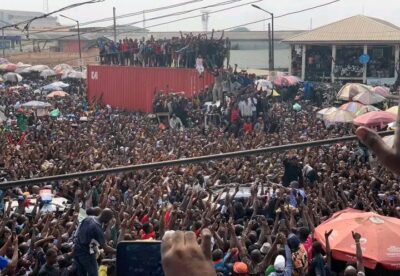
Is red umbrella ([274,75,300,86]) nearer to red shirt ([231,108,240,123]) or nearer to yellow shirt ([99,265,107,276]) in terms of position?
red shirt ([231,108,240,123])

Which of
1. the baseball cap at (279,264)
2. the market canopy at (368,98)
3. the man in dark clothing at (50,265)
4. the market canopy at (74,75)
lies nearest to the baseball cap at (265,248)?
the baseball cap at (279,264)

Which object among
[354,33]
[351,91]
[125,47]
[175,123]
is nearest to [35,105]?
[175,123]

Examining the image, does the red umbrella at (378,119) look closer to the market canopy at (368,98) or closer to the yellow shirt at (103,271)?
the market canopy at (368,98)

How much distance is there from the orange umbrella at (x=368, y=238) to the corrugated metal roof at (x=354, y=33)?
1121 inches

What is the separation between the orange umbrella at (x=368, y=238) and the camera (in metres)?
6.92

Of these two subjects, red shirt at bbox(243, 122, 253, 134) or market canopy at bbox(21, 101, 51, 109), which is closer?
red shirt at bbox(243, 122, 253, 134)

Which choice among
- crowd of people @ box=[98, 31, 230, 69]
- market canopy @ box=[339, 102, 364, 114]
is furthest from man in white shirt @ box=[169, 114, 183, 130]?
market canopy @ box=[339, 102, 364, 114]

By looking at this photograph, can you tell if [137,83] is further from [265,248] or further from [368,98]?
[265,248]

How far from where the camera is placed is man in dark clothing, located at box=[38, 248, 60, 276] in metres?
5.86

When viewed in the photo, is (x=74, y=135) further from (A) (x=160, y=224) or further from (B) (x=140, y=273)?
(B) (x=140, y=273)

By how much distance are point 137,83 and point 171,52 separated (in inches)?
75.2

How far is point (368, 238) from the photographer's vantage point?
722 cm

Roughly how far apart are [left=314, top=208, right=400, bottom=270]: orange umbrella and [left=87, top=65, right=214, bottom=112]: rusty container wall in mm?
16735

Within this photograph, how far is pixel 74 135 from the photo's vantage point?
1741 cm
